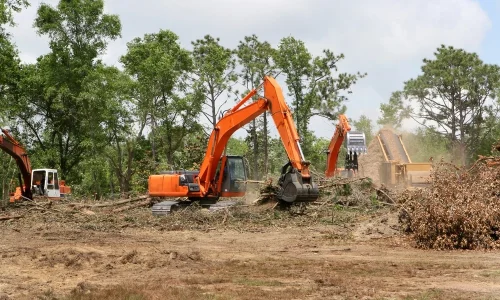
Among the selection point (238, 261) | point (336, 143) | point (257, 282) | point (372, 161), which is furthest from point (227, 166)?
point (257, 282)

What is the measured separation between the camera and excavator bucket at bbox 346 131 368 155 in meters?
25.5

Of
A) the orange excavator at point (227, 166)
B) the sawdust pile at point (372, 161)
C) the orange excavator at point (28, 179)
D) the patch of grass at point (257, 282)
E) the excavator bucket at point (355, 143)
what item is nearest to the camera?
the patch of grass at point (257, 282)

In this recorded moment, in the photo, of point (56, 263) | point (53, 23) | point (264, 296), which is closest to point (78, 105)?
point (53, 23)

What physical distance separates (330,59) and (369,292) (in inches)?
1371

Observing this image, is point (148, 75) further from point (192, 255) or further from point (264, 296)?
point (264, 296)

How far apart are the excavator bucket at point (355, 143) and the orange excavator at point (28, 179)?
1338 centimetres

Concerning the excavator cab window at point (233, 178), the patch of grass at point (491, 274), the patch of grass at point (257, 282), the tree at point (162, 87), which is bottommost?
the patch of grass at point (257, 282)

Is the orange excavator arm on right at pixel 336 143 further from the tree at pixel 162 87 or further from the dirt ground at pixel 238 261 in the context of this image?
the tree at pixel 162 87

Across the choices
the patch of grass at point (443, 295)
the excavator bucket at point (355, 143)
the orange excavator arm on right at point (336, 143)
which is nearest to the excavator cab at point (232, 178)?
the orange excavator arm on right at point (336, 143)

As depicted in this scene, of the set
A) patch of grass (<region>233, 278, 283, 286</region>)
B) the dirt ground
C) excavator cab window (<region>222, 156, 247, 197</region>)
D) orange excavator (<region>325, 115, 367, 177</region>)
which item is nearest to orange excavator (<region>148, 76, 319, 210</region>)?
excavator cab window (<region>222, 156, 247, 197</region>)

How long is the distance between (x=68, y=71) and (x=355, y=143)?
2248 cm

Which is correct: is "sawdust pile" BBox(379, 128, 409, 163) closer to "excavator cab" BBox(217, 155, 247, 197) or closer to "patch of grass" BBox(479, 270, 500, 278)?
"excavator cab" BBox(217, 155, 247, 197)

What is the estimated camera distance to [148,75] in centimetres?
3816

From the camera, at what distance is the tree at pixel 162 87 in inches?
1503
